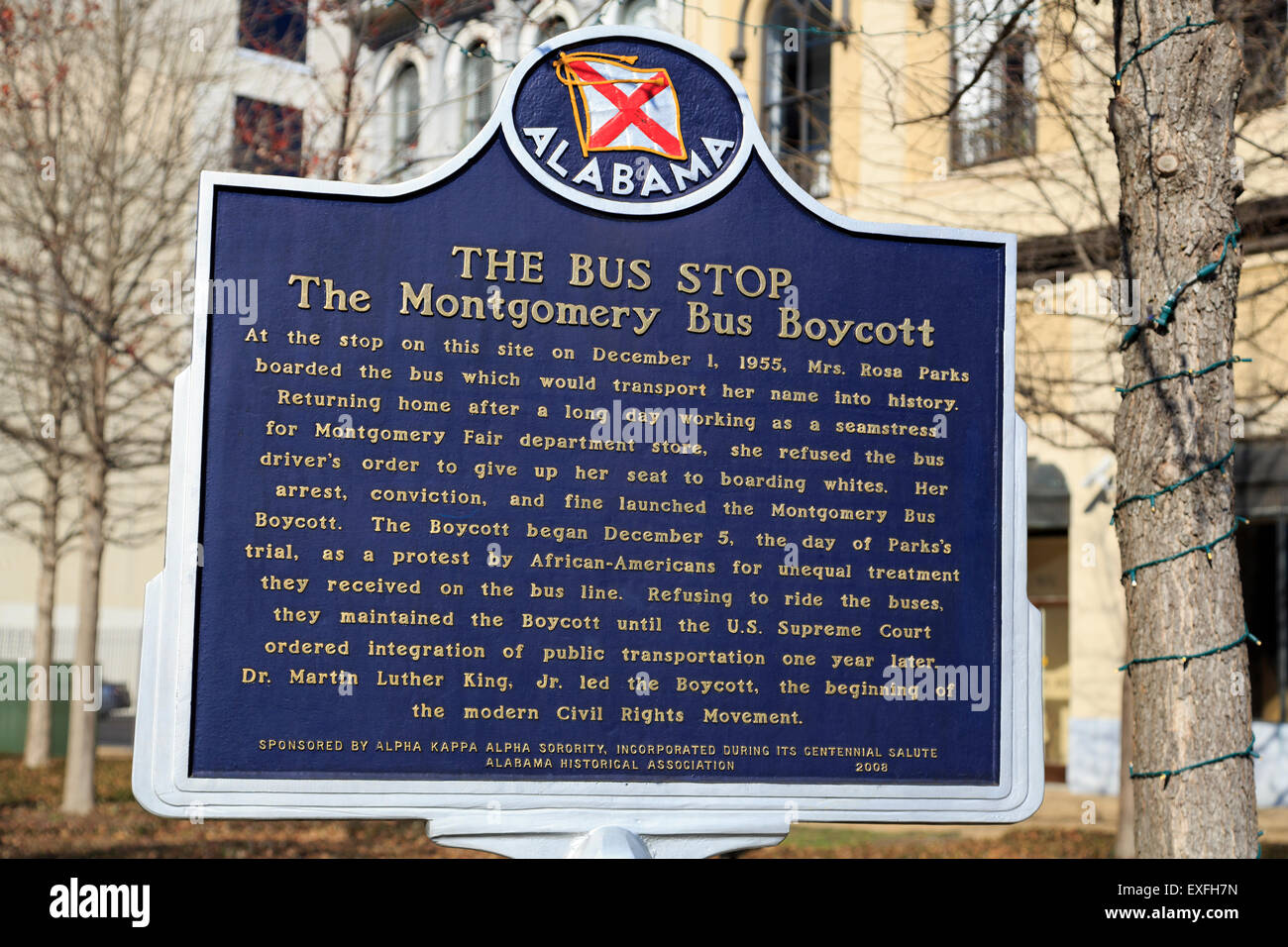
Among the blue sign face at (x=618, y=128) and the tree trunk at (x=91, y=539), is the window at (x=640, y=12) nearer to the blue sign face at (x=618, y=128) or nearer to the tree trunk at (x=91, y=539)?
the tree trunk at (x=91, y=539)

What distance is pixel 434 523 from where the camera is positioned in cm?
482

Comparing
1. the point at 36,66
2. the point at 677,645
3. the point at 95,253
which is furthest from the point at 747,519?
the point at 95,253

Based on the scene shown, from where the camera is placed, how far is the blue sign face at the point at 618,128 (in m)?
5.14

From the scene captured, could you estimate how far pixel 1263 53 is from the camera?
11.9 m

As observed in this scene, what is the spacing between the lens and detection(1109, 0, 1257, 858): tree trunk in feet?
17.9

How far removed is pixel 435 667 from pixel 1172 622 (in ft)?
9.30

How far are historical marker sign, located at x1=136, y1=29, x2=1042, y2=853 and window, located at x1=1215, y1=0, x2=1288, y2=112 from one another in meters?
6.45

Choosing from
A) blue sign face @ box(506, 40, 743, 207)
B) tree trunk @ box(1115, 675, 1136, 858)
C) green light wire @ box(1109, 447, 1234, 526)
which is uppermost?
blue sign face @ box(506, 40, 743, 207)

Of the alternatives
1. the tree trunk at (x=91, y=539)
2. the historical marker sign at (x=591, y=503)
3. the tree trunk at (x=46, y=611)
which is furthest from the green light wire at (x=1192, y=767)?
the tree trunk at (x=46, y=611)

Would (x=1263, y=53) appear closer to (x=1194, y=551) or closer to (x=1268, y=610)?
(x=1268, y=610)

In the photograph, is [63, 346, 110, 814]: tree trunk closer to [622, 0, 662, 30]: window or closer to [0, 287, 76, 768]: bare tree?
[0, 287, 76, 768]: bare tree

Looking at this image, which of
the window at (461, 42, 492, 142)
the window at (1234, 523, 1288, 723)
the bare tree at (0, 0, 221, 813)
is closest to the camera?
the bare tree at (0, 0, 221, 813)

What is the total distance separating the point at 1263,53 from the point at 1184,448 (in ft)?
25.7

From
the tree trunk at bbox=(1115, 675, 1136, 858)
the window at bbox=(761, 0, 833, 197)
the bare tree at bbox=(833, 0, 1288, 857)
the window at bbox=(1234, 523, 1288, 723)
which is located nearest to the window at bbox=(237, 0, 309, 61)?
the window at bbox=(761, 0, 833, 197)
